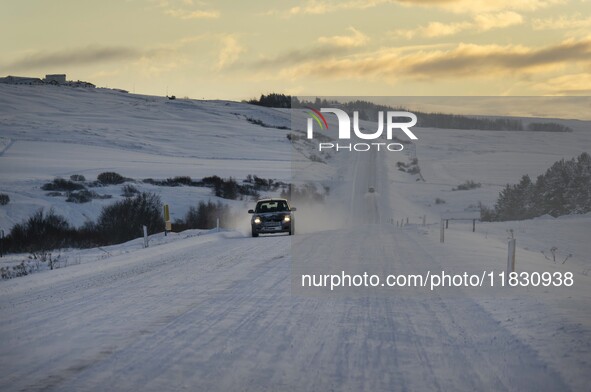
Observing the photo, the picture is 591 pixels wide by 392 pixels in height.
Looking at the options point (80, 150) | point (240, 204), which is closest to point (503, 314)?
point (240, 204)

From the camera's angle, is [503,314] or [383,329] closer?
[383,329]

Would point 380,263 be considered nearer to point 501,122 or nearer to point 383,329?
point 383,329

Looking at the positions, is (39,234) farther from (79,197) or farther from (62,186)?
(62,186)

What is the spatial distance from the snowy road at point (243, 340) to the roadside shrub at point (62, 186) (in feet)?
110

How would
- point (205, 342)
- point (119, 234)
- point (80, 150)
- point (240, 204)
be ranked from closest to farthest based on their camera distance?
point (205, 342) < point (119, 234) < point (240, 204) < point (80, 150)

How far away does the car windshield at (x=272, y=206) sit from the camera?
3167 centimetres

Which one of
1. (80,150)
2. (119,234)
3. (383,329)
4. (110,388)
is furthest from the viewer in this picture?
(80,150)

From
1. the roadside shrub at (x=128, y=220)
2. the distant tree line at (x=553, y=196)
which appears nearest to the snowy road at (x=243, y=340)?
the roadside shrub at (x=128, y=220)

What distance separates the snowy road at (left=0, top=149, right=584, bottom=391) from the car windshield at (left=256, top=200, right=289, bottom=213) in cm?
1493

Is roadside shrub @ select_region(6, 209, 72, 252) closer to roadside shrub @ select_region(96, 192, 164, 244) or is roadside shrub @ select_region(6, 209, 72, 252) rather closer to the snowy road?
roadside shrub @ select_region(96, 192, 164, 244)

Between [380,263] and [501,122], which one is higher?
[501,122]

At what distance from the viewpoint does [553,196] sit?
205 feet

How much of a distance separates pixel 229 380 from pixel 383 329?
11.0ft

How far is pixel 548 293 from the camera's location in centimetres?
1336
